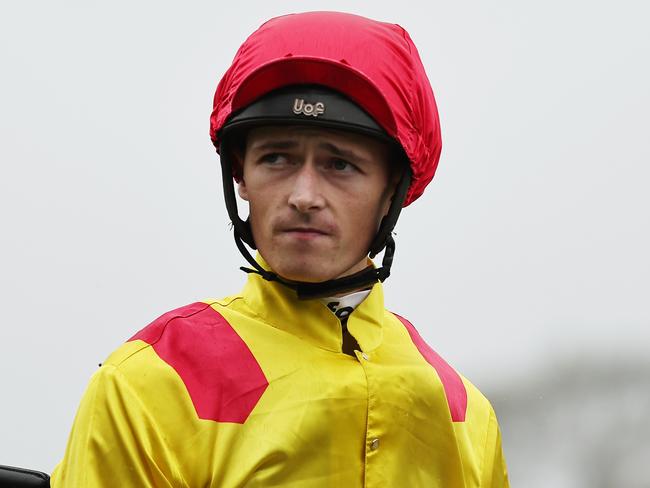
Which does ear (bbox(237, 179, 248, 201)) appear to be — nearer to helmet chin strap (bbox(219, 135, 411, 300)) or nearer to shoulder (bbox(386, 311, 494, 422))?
helmet chin strap (bbox(219, 135, 411, 300))

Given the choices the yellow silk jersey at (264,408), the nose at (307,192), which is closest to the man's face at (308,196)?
the nose at (307,192)

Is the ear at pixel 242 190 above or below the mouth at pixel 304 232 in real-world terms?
above

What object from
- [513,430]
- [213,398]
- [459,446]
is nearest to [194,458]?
[213,398]

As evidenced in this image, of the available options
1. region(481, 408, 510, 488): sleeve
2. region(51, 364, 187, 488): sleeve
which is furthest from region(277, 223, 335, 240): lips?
region(481, 408, 510, 488): sleeve

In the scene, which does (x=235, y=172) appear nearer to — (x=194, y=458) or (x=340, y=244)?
(x=340, y=244)

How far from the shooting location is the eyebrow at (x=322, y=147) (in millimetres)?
2355

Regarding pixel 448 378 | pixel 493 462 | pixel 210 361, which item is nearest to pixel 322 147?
pixel 210 361

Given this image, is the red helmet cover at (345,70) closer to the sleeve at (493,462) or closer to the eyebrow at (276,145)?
the eyebrow at (276,145)

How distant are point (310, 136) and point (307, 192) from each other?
12 cm

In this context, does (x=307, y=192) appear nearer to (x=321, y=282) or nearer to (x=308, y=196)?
(x=308, y=196)

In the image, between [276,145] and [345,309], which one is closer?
[276,145]

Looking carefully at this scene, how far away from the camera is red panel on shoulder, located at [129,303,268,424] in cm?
225

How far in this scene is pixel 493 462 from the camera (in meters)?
2.64

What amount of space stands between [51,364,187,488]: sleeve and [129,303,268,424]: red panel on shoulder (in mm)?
103
